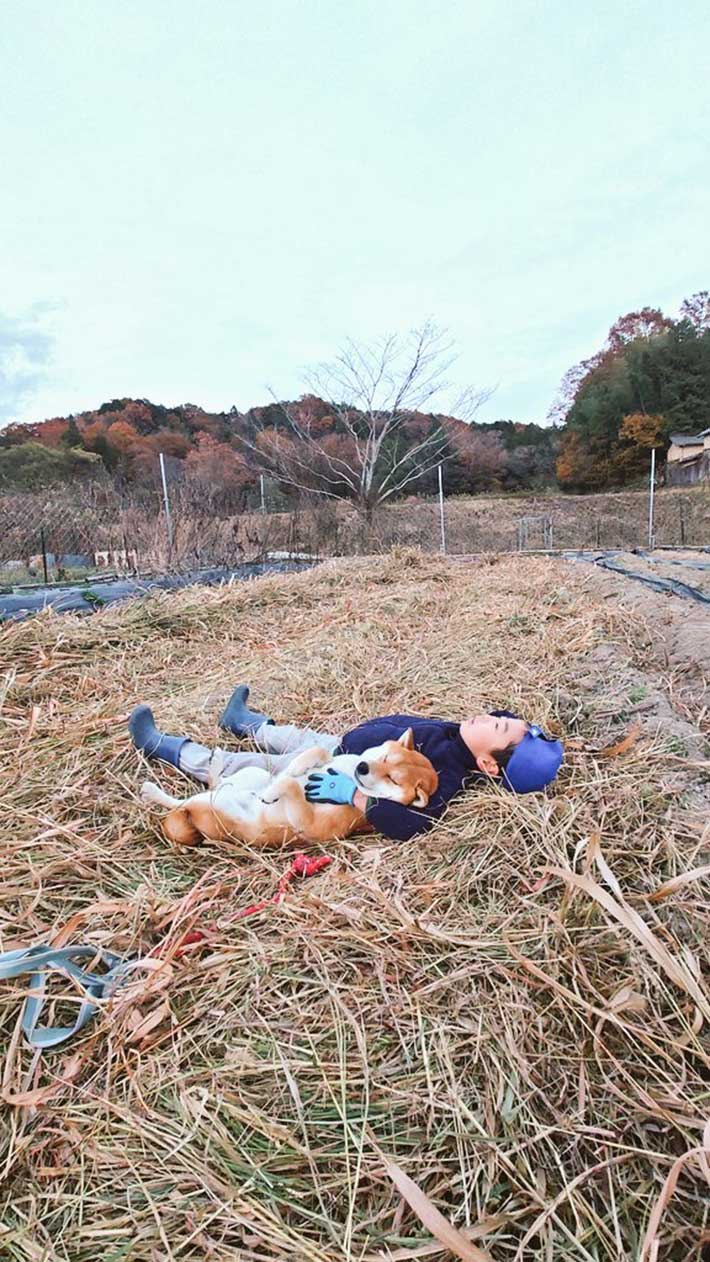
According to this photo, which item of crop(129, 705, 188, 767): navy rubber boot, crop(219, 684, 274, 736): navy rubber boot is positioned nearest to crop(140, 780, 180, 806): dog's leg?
crop(129, 705, 188, 767): navy rubber boot

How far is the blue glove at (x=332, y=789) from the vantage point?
1353 millimetres

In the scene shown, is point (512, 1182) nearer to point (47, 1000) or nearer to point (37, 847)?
point (47, 1000)

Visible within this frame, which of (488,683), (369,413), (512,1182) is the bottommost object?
(512,1182)

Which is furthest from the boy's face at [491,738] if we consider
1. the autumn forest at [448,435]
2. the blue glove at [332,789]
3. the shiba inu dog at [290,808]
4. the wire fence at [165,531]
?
the autumn forest at [448,435]

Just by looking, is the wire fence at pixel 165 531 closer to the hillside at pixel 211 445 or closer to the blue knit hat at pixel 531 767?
the hillside at pixel 211 445

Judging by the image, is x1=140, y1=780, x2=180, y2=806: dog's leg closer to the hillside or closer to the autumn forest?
the hillside

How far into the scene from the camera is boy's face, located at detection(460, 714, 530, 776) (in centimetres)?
139

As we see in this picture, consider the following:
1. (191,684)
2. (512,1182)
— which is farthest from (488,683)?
(512,1182)

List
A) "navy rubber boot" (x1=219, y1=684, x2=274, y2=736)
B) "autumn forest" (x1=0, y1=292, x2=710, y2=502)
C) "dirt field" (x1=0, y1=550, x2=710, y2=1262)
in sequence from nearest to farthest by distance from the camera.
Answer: "dirt field" (x1=0, y1=550, x2=710, y2=1262) < "navy rubber boot" (x1=219, y1=684, x2=274, y2=736) < "autumn forest" (x1=0, y1=292, x2=710, y2=502)

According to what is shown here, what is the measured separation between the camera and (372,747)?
5.07 ft

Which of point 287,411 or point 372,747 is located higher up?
point 287,411

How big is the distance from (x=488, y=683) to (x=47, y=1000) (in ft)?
5.21

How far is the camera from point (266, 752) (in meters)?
1.77

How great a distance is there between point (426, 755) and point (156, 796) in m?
0.66
